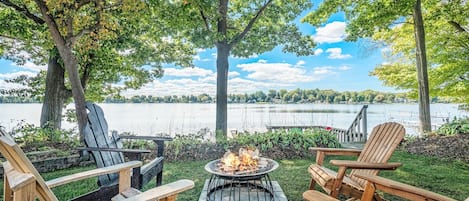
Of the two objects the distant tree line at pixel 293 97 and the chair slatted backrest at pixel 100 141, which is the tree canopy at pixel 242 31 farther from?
the chair slatted backrest at pixel 100 141

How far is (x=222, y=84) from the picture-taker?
671cm

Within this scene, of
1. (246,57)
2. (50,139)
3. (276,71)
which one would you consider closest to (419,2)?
(246,57)

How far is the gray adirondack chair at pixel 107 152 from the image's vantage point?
7.79ft

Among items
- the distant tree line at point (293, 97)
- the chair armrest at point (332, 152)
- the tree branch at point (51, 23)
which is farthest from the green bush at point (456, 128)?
the tree branch at point (51, 23)

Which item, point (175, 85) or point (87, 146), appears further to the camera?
point (175, 85)

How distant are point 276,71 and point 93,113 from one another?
9.94m

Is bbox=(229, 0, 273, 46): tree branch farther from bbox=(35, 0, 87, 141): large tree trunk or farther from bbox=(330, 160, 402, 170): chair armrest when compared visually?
bbox=(330, 160, 402, 170): chair armrest

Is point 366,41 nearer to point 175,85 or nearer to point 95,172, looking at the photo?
point 175,85

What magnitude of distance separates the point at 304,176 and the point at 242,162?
1629 millimetres

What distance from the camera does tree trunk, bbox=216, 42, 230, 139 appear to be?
6648mm

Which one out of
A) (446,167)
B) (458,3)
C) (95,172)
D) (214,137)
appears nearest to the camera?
(95,172)

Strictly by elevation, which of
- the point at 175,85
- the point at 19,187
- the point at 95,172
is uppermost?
the point at 175,85

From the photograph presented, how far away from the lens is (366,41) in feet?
31.9

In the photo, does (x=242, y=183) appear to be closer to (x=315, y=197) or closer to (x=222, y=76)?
(x=315, y=197)
